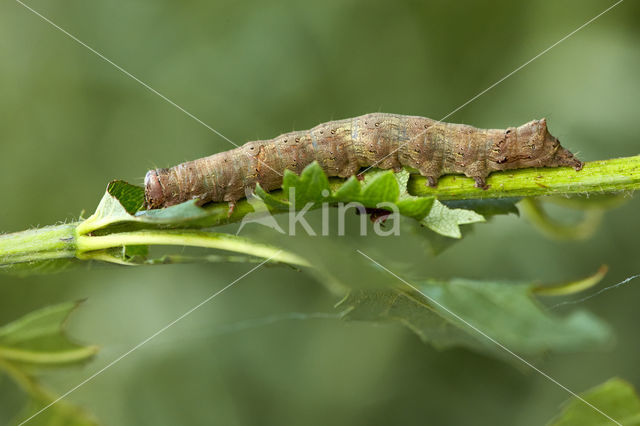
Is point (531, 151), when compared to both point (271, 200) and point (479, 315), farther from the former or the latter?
point (271, 200)

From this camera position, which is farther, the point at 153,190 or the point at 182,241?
the point at 153,190

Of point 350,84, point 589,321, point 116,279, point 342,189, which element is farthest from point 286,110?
point 589,321

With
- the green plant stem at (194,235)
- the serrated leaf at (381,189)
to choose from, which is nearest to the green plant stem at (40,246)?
the green plant stem at (194,235)

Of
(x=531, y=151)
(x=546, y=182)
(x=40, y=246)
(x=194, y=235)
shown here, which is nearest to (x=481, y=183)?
(x=546, y=182)

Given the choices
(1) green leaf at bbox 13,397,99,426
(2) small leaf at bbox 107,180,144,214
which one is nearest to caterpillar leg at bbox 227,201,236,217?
(2) small leaf at bbox 107,180,144,214

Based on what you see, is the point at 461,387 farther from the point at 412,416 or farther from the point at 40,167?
the point at 40,167

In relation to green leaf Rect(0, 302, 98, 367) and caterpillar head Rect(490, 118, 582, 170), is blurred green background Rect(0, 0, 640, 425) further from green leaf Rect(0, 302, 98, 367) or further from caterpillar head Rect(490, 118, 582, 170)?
green leaf Rect(0, 302, 98, 367)
